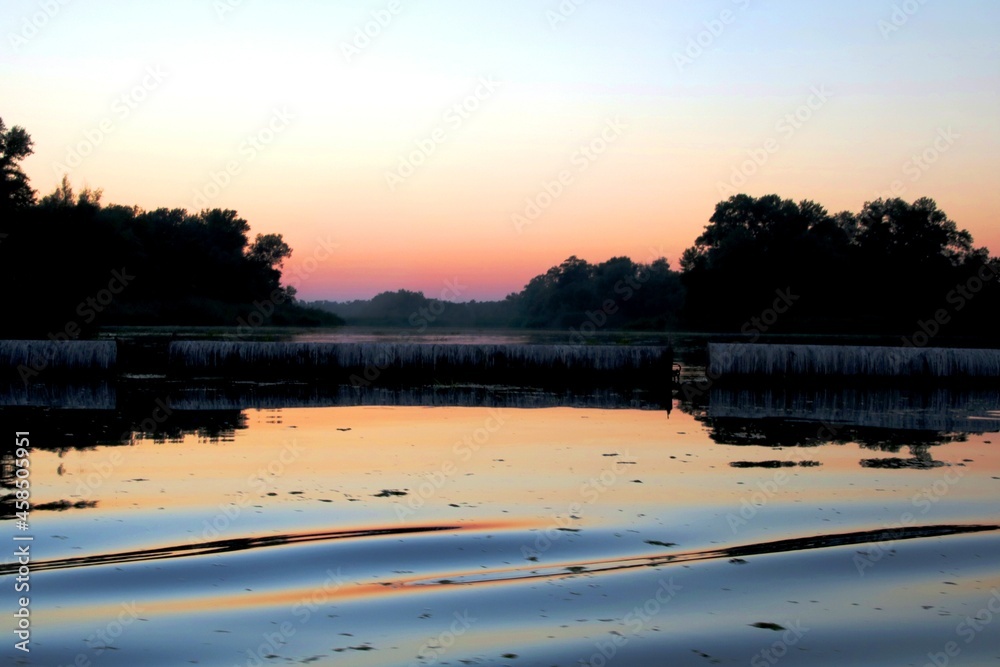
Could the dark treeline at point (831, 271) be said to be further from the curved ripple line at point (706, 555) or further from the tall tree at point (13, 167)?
the curved ripple line at point (706, 555)

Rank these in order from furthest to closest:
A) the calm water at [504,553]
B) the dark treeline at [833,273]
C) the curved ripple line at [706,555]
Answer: the dark treeline at [833,273] → the curved ripple line at [706,555] → the calm water at [504,553]

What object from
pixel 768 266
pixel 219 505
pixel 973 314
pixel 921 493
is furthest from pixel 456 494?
pixel 768 266

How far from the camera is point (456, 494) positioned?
28.2 feet

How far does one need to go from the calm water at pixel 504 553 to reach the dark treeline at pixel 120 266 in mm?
30355

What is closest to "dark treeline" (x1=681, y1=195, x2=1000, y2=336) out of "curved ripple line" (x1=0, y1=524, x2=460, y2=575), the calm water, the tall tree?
the tall tree

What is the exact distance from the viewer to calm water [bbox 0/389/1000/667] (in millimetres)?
4918

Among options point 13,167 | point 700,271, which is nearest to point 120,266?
point 13,167

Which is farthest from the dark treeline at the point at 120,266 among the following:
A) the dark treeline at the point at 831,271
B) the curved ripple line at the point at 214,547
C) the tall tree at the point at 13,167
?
the dark treeline at the point at 831,271

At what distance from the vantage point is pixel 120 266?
58.1 meters

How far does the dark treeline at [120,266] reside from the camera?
46.9 m

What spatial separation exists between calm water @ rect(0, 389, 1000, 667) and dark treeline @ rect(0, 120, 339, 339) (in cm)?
3036

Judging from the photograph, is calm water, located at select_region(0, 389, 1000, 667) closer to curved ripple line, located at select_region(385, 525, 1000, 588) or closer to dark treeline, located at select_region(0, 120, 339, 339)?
curved ripple line, located at select_region(385, 525, 1000, 588)

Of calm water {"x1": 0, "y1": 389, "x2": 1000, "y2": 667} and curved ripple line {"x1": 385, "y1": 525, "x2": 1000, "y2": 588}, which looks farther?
curved ripple line {"x1": 385, "y1": 525, "x2": 1000, "y2": 588}

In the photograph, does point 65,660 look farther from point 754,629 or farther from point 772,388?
point 772,388
